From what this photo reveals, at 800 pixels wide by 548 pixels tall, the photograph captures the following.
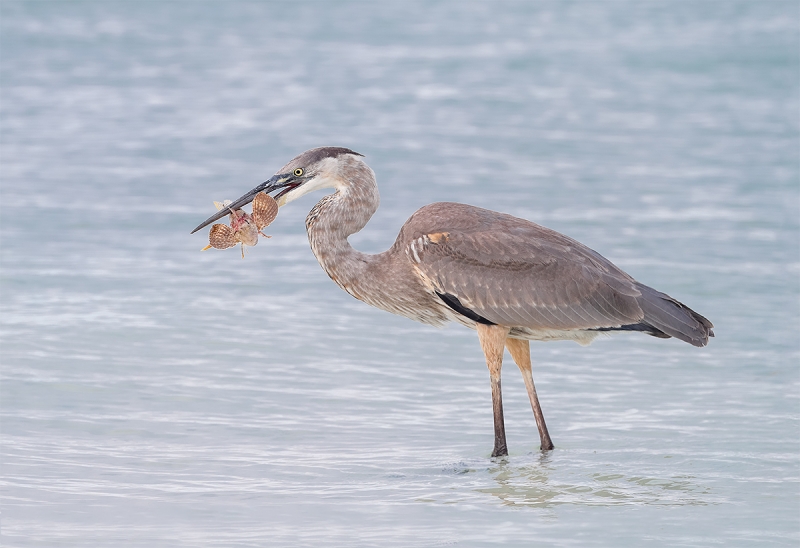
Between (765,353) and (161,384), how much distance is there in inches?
179

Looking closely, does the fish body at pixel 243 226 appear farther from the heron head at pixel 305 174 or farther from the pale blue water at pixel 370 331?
the pale blue water at pixel 370 331

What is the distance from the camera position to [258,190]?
7449mm

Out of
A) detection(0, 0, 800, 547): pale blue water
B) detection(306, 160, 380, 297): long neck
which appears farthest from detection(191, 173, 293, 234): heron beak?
detection(0, 0, 800, 547): pale blue water

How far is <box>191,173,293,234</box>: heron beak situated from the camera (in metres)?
7.40

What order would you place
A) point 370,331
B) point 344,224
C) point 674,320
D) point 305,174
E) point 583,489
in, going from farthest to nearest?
1. point 370,331
2. point 344,224
3. point 305,174
4. point 674,320
5. point 583,489

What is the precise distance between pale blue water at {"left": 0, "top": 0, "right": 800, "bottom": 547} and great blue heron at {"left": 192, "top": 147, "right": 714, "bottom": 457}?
709 millimetres

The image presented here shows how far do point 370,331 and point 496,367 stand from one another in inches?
118

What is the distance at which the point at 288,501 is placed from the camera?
20.9ft

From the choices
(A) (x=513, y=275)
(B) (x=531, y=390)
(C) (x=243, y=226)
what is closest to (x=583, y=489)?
(B) (x=531, y=390)

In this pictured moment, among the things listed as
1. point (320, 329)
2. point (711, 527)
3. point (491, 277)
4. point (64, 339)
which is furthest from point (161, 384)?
point (711, 527)

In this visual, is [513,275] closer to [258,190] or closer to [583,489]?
[583,489]

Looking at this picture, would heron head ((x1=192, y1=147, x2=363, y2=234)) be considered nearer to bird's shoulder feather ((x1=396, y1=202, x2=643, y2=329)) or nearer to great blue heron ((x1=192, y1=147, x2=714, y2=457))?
great blue heron ((x1=192, y1=147, x2=714, y2=457))

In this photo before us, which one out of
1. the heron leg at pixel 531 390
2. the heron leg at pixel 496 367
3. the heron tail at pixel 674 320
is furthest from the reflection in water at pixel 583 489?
the heron tail at pixel 674 320

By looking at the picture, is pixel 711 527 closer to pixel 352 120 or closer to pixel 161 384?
pixel 161 384
